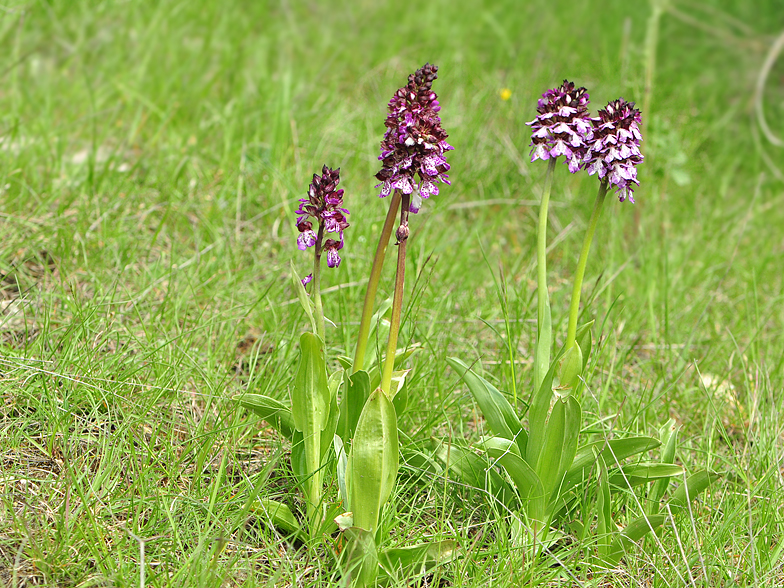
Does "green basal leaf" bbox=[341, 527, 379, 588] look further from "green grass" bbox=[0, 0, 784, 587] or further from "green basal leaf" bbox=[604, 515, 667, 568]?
"green basal leaf" bbox=[604, 515, 667, 568]

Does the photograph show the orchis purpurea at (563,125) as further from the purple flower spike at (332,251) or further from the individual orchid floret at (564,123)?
the purple flower spike at (332,251)

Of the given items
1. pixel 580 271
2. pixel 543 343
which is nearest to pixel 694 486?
pixel 543 343

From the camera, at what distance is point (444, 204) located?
3680 millimetres

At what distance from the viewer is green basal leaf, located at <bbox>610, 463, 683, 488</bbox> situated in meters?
1.86

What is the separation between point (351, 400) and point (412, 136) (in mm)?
753

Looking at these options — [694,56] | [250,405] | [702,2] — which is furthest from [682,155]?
[250,405]

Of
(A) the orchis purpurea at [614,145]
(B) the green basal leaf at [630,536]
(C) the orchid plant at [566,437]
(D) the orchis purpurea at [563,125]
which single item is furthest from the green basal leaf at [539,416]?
(D) the orchis purpurea at [563,125]

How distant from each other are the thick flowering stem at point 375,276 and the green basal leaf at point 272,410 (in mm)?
230

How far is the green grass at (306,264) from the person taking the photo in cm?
186

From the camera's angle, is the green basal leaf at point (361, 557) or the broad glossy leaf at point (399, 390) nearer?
the green basal leaf at point (361, 557)

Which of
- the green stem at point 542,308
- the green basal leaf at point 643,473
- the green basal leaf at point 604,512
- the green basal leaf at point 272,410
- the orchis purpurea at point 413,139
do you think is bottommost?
the green basal leaf at point 604,512

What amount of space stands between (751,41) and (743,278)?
2.82m

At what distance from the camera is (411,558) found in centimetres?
176

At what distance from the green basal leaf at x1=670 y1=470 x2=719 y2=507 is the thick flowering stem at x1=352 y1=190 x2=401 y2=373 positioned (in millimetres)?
941
